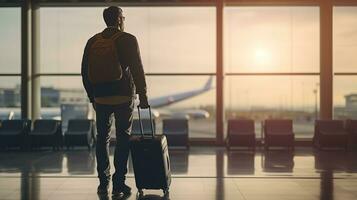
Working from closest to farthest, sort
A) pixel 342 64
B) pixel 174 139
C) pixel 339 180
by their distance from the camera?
pixel 339 180 → pixel 174 139 → pixel 342 64

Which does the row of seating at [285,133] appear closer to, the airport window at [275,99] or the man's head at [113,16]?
the airport window at [275,99]

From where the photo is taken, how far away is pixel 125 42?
5.27 m

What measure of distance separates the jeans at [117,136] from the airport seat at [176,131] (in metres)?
6.72

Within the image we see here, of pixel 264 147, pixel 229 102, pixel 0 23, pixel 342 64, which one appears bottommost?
pixel 264 147

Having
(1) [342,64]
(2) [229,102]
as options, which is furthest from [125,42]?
(1) [342,64]

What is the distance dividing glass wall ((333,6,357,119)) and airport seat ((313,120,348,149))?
99cm

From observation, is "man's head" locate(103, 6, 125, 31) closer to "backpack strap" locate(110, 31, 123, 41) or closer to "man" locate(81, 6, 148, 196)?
"man" locate(81, 6, 148, 196)

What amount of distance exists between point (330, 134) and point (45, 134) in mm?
7078

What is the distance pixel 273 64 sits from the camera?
1393 centimetres

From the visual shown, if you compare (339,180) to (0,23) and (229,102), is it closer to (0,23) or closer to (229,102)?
(229,102)

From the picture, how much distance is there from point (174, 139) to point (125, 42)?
7.25m

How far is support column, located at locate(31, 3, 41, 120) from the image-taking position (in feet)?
45.1

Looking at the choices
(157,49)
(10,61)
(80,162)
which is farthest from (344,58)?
(10,61)

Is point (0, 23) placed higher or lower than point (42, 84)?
higher
